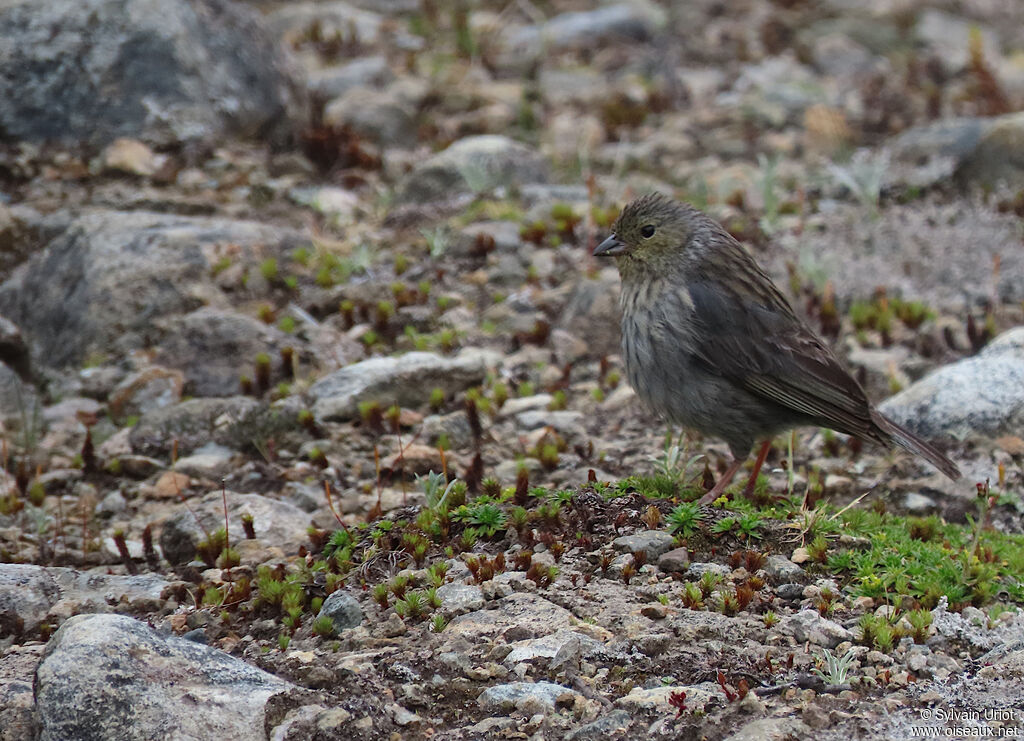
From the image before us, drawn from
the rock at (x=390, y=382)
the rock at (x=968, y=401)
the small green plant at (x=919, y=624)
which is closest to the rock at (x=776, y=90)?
the rock at (x=968, y=401)

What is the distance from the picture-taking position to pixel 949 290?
9219 mm

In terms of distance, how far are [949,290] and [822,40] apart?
679 centimetres

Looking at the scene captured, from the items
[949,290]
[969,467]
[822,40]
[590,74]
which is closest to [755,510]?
[969,467]

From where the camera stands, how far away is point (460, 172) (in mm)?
10469

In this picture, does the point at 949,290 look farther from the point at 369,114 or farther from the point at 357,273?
the point at 369,114

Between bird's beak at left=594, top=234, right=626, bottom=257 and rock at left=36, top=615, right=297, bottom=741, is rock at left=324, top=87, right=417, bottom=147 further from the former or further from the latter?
rock at left=36, top=615, right=297, bottom=741

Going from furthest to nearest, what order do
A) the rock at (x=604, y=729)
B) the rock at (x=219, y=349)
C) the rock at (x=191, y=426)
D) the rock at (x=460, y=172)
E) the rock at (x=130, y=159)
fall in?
the rock at (x=460, y=172) → the rock at (x=130, y=159) → the rock at (x=219, y=349) → the rock at (x=191, y=426) → the rock at (x=604, y=729)

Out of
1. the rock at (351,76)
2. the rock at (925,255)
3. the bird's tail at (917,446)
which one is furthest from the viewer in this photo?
the rock at (351,76)

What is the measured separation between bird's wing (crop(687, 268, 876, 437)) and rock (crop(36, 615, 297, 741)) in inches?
113

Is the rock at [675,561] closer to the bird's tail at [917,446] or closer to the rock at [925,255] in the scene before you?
the bird's tail at [917,446]

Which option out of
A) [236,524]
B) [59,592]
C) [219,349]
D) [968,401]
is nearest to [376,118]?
[219,349]

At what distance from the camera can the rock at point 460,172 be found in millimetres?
10508

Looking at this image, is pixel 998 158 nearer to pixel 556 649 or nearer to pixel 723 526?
pixel 723 526

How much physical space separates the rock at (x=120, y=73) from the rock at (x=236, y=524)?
193 inches
